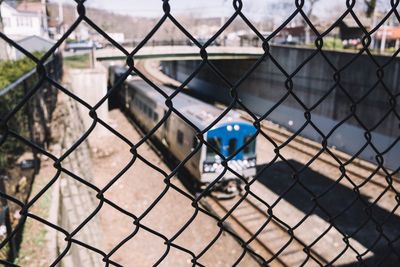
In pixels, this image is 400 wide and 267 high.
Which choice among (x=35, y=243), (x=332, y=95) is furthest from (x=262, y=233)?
(x=332, y=95)

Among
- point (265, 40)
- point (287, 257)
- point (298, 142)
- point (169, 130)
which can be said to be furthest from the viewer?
point (298, 142)

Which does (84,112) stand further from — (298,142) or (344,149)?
(344,149)

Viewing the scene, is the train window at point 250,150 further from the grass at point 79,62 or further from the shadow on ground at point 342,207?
the grass at point 79,62

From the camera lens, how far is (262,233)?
1057 centimetres

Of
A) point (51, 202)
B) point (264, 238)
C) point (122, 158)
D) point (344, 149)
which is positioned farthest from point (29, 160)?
point (344, 149)

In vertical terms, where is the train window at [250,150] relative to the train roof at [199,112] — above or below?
below

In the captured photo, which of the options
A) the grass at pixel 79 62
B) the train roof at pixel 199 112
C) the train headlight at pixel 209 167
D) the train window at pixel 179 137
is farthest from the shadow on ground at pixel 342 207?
the grass at pixel 79 62

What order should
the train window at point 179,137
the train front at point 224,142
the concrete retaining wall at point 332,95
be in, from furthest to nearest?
the concrete retaining wall at point 332,95
the train window at point 179,137
the train front at point 224,142

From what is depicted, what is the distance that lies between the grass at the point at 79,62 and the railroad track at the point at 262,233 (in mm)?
16027

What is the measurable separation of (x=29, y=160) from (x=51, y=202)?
4.01ft

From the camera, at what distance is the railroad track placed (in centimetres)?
932

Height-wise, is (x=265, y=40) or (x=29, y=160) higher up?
(x=265, y=40)

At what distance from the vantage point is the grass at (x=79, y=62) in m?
25.0

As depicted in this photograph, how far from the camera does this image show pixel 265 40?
61.4 inches
